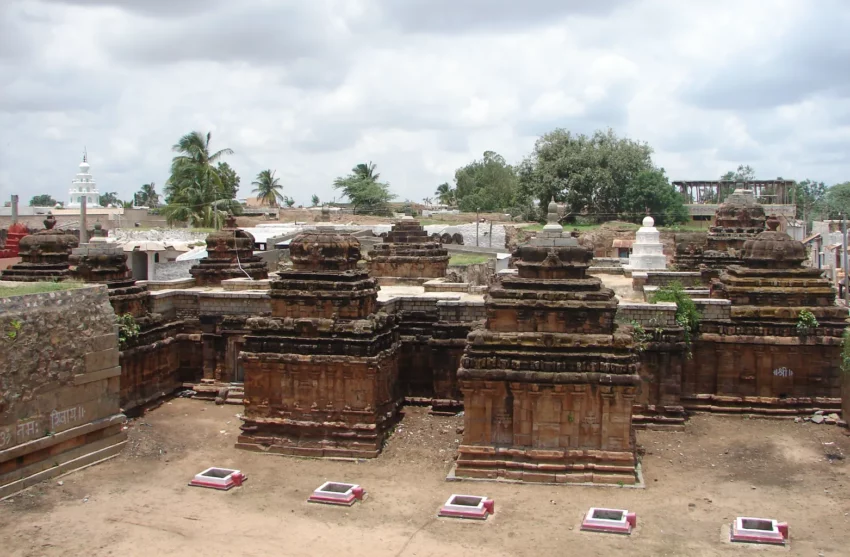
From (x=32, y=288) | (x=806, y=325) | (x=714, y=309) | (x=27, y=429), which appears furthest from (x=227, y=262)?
(x=806, y=325)

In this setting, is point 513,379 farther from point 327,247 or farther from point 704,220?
point 704,220

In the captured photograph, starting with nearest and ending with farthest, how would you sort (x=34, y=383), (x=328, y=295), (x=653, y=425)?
1. (x=34, y=383)
2. (x=328, y=295)
3. (x=653, y=425)

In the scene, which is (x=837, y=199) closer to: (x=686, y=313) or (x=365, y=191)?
(x=365, y=191)

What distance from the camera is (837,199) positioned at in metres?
96.2

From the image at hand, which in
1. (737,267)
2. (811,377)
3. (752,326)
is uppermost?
(737,267)

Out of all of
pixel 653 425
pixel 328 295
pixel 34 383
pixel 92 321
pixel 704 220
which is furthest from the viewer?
pixel 704 220

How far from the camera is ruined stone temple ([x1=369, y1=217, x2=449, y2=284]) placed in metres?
28.2

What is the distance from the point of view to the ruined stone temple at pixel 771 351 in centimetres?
1789

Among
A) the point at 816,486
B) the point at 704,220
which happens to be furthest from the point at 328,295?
the point at 704,220

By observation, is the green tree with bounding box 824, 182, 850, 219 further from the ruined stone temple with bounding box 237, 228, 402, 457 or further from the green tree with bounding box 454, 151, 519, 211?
the ruined stone temple with bounding box 237, 228, 402, 457

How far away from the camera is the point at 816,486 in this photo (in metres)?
13.8

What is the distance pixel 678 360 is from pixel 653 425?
1.47 metres

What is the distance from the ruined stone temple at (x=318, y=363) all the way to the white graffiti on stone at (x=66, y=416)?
10.00ft

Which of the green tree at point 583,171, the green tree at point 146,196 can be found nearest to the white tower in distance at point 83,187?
the green tree at point 146,196
